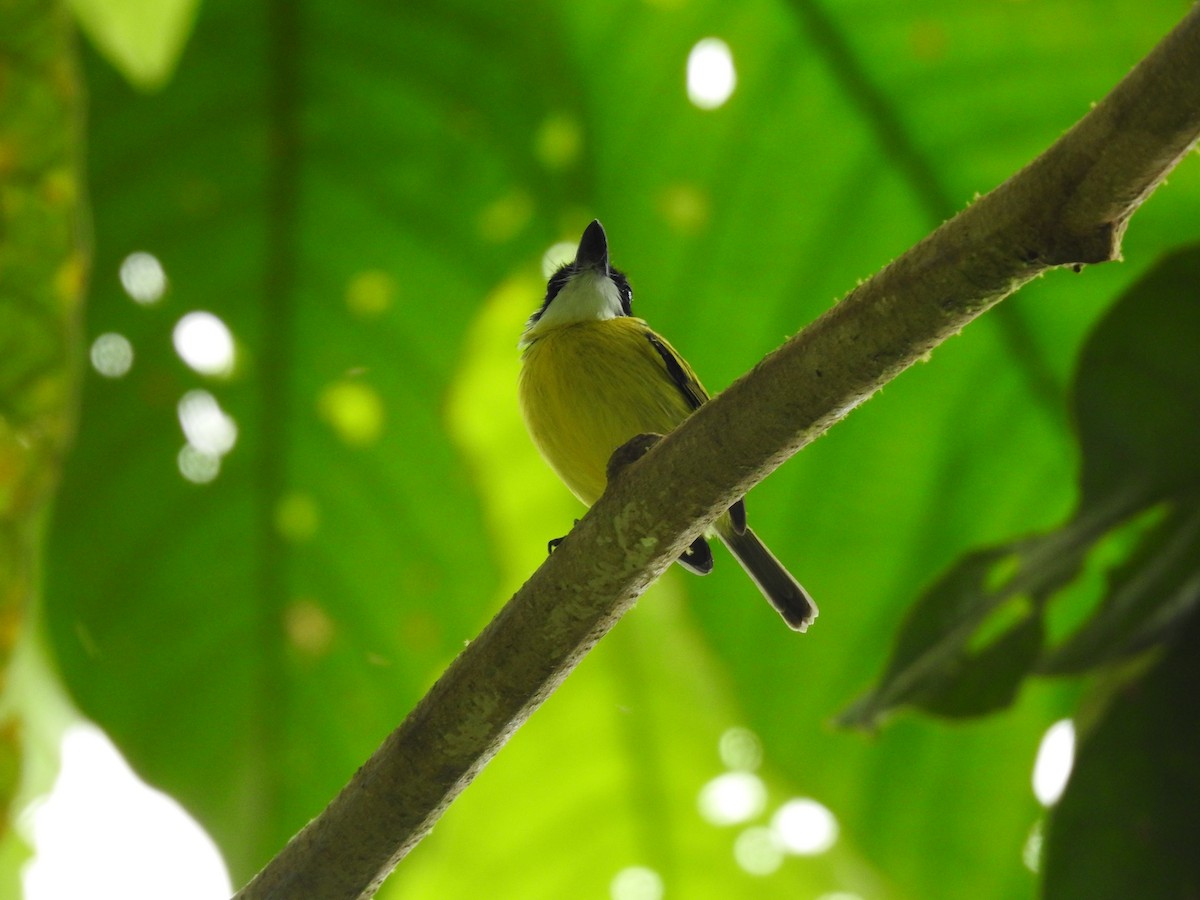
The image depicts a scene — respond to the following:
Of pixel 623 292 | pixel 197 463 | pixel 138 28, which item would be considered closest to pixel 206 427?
pixel 197 463

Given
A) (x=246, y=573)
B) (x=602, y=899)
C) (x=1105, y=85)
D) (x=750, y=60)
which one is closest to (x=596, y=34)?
(x=750, y=60)

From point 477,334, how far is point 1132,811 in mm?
1011

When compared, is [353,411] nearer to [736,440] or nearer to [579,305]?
[579,305]

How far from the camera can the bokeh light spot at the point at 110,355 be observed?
161 centimetres

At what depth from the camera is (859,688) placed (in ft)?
5.86

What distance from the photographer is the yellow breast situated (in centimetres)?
190

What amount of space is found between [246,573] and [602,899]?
3.33ft

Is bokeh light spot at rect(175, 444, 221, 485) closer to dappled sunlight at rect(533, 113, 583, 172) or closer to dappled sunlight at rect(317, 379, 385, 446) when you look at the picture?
dappled sunlight at rect(317, 379, 385, 446)

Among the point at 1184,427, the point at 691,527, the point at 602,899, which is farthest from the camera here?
the point at 602,899

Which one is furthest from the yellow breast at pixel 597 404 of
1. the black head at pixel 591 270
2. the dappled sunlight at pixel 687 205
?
the dappled sunlight at pixel 687 205

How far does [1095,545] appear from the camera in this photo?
4.54ft

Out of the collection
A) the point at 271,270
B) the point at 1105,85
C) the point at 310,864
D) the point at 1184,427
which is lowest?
the point at 310,864

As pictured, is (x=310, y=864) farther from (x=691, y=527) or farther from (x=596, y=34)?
(x=596, y=34)

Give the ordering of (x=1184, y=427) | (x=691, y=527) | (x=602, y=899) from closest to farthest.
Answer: (x=691, y=527), (x=1184, y=427), (x=602, y=899)
